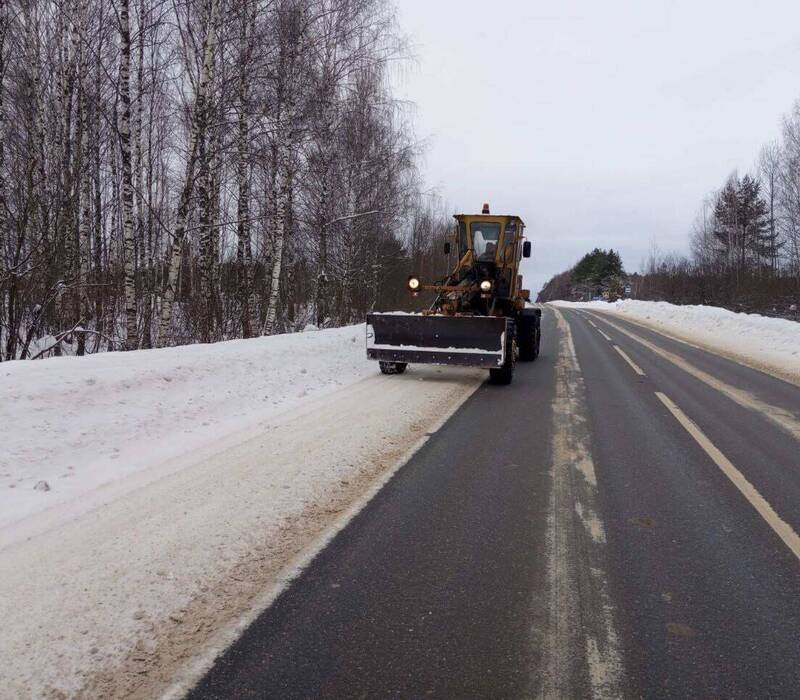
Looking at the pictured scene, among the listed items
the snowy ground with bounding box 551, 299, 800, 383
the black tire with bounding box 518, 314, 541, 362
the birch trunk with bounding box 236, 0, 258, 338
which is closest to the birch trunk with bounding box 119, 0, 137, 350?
the birch trunk with bounding box 236, 0, 258, 338

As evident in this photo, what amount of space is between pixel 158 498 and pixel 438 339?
5927 millimetres

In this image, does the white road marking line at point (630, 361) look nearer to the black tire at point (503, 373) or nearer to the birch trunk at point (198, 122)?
the black tire at point (503, 373)

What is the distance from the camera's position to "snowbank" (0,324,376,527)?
4309 mm

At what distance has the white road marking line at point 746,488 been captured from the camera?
363 cm

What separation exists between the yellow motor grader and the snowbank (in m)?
1.26

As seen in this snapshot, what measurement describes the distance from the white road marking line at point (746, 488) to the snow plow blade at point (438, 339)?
296cm

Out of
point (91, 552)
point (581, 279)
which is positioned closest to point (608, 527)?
point (91, 552)

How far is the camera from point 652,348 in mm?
16078

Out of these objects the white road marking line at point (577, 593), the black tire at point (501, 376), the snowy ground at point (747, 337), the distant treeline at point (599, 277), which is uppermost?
the distant treeline at point (599, 277)

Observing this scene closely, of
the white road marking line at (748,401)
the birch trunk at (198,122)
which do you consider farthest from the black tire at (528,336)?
the birch trunk at (198,122)

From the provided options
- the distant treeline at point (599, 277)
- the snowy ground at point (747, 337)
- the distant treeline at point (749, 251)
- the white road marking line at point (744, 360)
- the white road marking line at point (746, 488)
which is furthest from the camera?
the distant treeline at point (599, 277)

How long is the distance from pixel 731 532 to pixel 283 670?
10.1 ft

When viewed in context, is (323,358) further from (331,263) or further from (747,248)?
(747,248)

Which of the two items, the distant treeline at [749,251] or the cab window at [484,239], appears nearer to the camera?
the cab window at [484,239]
